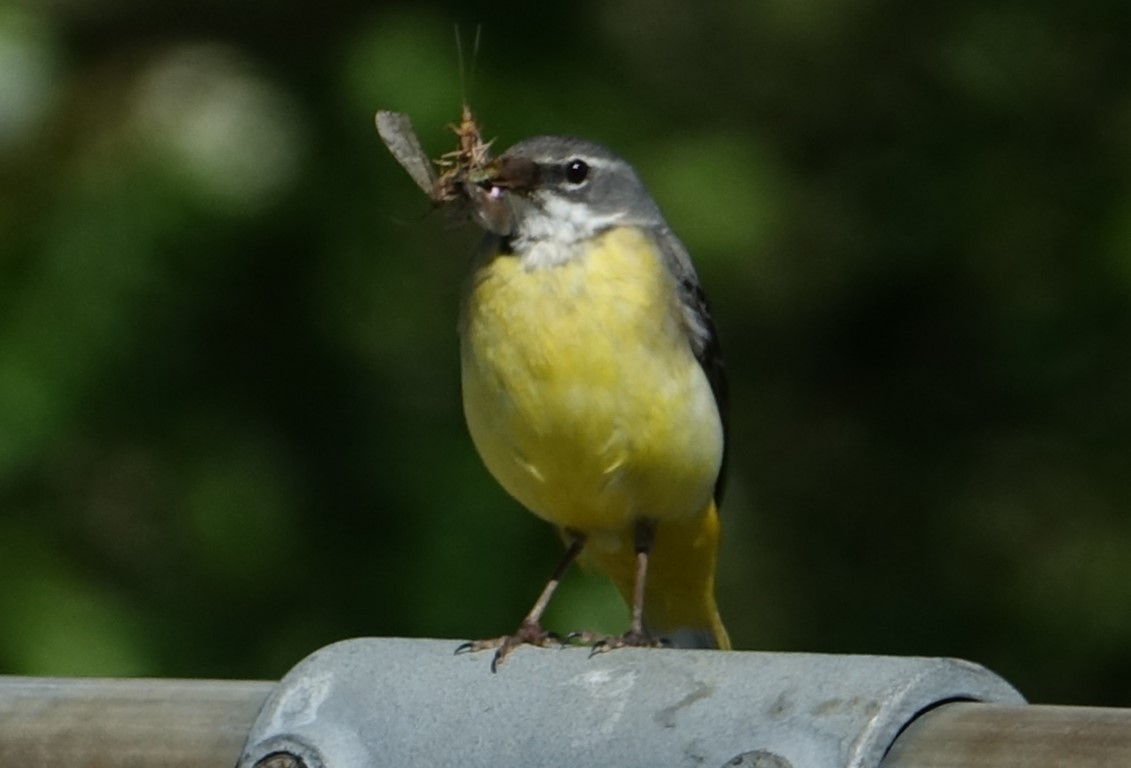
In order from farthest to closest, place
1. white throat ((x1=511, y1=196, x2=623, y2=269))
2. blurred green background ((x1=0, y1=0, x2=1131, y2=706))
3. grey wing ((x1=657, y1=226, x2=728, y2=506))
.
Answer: blurred green background ((x1=0, y1=0, x2=1131, y2=706)), grey wing ((x1=657, y1=226, x2=728, y2=506)), white throat ((x1=511, y1=196, x2=623, y2=269))

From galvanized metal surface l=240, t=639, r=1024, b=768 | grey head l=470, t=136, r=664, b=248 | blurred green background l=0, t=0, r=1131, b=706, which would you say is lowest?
blurred green background l=0, t=0, r=1131, b=706

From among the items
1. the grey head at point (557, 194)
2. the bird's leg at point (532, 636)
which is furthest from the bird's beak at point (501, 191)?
the bird's leg at point (532, 636)

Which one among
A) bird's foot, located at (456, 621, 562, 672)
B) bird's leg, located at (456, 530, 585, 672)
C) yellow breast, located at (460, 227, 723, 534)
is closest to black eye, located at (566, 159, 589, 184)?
yellow breast, located at (460, 227, 723, 534)

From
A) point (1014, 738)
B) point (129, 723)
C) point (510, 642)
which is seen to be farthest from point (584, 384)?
point (1014, 738)

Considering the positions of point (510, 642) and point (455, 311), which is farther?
point (455, 311)

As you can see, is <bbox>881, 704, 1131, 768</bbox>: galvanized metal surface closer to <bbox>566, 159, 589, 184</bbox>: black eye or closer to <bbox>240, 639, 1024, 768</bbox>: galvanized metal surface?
<bbox>240, 639, 1024, 768</bbox>: galvanized metal surface

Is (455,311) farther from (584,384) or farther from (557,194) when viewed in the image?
(584,384)

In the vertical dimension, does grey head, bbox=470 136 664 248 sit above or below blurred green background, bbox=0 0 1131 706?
above
